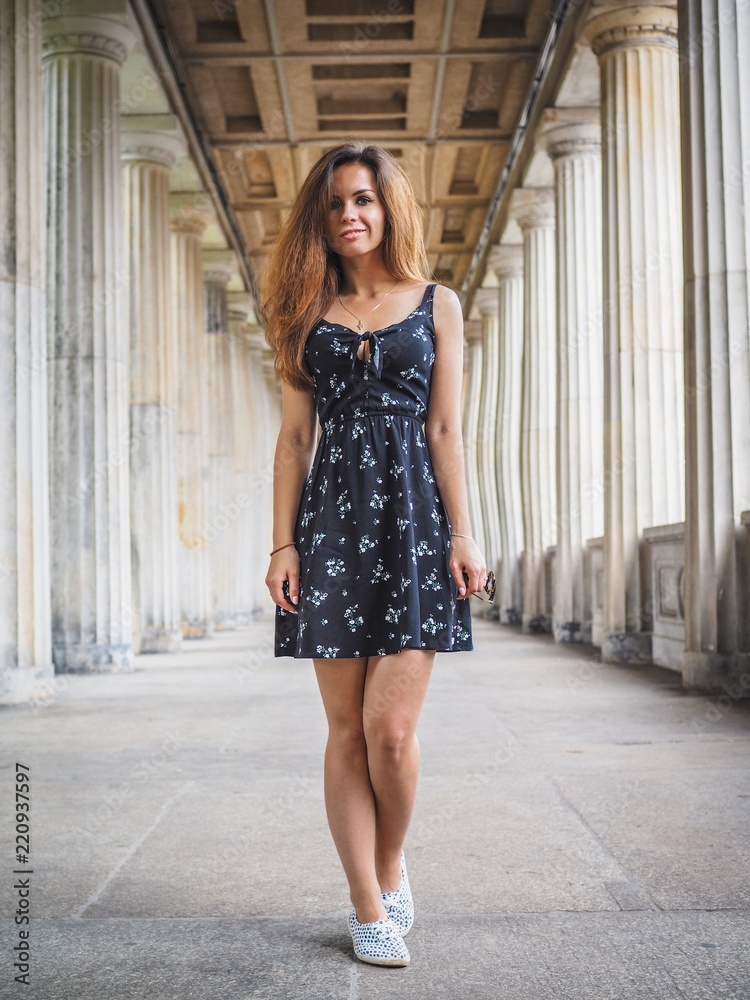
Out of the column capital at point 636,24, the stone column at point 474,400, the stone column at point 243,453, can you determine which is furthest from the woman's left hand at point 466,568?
the stone column at point 474,400

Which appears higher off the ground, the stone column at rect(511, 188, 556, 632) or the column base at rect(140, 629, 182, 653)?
the stone column at rect(511, 188, 556, 632)

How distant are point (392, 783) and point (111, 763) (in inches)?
150

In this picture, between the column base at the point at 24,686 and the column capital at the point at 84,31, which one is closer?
the column base at the point at 24,686

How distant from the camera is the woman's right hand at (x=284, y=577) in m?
3.43

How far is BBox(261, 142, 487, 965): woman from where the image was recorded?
3.28m

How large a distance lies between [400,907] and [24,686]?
7.17m

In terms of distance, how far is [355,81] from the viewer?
18859 mm

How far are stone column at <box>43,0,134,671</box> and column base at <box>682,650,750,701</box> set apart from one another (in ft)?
22.1

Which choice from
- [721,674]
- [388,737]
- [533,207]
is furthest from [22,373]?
[533,207]

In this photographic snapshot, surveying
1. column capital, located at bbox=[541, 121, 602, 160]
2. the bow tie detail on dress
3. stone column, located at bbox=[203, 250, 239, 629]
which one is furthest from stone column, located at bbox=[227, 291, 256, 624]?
the bow tie detail on dress

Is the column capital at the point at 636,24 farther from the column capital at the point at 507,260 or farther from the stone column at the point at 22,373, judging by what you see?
the column capital at the point at 507,260

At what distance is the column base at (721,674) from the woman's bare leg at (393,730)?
21.5 feet

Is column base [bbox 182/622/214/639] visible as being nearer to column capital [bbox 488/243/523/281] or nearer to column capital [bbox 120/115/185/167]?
column capital [bbox 120/115/185/167]

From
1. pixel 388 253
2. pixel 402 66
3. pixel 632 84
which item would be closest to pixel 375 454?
pixel 388 253
